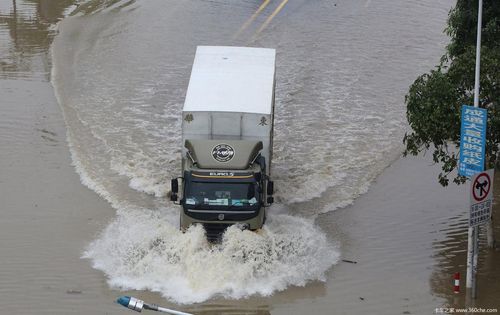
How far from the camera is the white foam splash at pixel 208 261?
1917 centimetres

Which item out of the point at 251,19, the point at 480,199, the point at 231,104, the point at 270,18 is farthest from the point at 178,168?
the point at 270,18

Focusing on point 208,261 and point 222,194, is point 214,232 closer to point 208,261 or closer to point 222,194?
point 208,261

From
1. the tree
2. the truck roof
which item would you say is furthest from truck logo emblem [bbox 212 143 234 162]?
the tree

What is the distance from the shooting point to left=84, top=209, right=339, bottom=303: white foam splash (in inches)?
755

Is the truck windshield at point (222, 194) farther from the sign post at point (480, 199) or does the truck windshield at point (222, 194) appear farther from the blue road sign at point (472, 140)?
the sign post at point (480, 199)

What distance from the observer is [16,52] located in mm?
37875

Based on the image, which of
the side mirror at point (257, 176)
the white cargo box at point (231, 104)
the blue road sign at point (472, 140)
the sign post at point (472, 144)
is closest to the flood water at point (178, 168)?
the side mirror at point (257, 176)

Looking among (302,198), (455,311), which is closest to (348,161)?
(302,198)

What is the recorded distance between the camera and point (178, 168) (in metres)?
26.7

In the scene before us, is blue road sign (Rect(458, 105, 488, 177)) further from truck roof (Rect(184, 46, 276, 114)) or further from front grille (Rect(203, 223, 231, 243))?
front grille (Rect(203, 223, 231, 243))

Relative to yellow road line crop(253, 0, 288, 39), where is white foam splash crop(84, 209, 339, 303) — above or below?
below

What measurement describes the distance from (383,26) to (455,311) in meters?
25.2

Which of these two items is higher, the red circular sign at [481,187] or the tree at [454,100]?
the tree at [454,100]

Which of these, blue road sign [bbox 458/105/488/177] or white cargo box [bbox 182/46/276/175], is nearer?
blue road sign [bbox 458/105/488/177]
